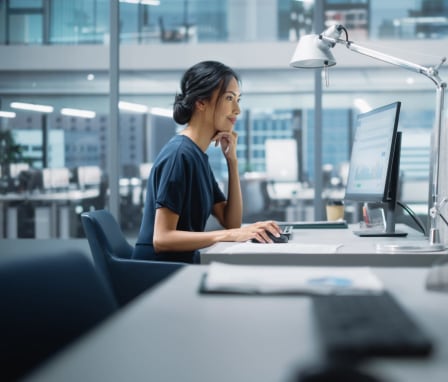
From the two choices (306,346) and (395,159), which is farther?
(395,159)

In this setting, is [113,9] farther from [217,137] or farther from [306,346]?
[306,346]

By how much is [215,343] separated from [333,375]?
0.19 metres

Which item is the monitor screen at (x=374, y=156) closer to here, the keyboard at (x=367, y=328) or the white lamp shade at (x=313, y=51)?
the white lamp shade at (x=313, y=51)

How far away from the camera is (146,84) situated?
16.8 ft

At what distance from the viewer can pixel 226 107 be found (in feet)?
8.57

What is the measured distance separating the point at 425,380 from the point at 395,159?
1.90 m

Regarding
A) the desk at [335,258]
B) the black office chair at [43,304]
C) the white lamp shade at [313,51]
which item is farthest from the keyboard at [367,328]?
the white lamp shade at [313,51]

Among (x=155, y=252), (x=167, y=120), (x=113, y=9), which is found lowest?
(x=155, y=252)

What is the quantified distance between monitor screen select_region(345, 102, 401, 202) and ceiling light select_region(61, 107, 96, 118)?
278cm

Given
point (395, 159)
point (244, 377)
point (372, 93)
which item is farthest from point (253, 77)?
point (244, 377)

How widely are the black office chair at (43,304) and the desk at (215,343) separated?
0.46ft

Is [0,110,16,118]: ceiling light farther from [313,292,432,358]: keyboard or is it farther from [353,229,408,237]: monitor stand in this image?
[313,292,432,358]: keyboard

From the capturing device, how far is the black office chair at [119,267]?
235 cm

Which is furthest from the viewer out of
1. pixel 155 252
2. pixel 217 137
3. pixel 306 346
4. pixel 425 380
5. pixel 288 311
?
pixel 217 137
